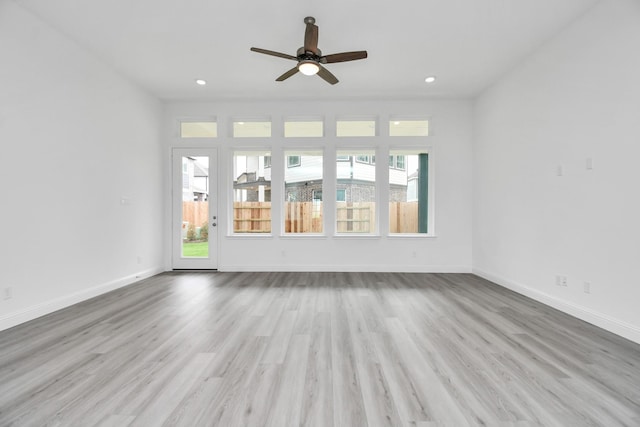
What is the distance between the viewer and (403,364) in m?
2.04

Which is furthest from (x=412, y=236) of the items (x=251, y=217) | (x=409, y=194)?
(x=251, y=217)

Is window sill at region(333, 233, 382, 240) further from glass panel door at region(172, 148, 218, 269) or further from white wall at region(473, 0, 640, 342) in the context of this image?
glass panel door at region(172, 148, 218, 269)

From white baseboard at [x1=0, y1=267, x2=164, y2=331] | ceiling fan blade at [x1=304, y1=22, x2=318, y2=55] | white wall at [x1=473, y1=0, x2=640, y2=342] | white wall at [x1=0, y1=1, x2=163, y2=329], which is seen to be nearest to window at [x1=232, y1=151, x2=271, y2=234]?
A: white wall at [x1=0, y1=1, x2=163, y2=329]

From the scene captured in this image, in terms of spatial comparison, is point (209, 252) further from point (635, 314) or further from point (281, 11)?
point (635, 314)

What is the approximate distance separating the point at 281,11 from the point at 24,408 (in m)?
3.74

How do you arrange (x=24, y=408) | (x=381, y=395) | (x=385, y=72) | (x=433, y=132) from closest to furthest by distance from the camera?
(x=24, y=408) < (x=381, y=395) < (x=385, y=72) < (x=433, y=132)

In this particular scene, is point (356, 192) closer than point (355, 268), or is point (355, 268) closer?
point (355, 268)

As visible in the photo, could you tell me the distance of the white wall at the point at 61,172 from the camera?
2.76 metres

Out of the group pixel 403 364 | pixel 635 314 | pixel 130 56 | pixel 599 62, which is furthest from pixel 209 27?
pixel 635 314

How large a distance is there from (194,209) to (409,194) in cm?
423

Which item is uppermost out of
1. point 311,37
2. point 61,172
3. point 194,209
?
point 311,37

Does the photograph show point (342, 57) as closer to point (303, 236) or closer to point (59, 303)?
point (303, 236)

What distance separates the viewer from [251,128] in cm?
541

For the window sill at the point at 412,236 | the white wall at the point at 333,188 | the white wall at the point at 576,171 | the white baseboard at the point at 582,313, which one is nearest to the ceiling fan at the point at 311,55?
the white wall at the point at 333,188
